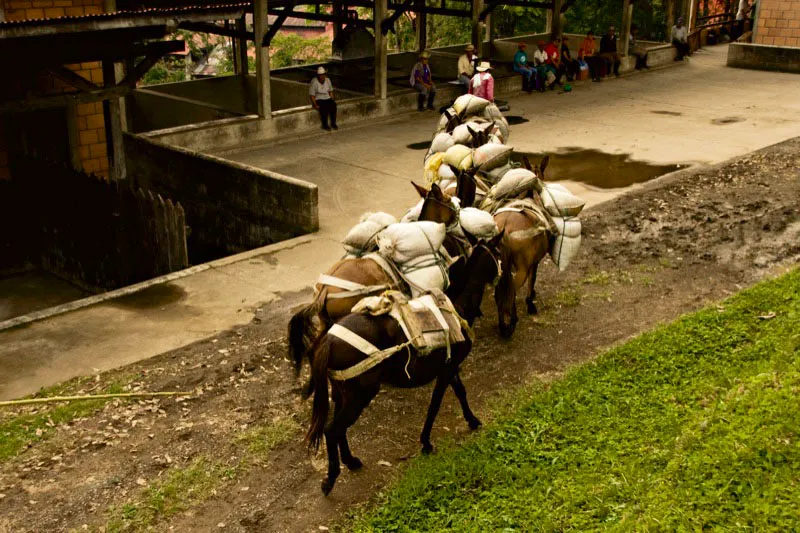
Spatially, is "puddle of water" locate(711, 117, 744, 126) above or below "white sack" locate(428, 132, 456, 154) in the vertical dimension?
below

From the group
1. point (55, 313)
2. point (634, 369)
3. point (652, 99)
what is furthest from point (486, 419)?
point (652, 99)

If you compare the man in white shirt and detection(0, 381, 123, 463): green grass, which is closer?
detection(0, 381, 123, 463): green grass

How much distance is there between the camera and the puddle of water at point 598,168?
1543 cm

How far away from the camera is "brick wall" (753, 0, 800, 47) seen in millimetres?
27094

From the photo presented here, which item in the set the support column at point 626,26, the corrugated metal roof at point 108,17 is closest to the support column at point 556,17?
the support column at point 626,26

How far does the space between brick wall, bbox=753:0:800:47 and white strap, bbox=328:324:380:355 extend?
83.0 ft

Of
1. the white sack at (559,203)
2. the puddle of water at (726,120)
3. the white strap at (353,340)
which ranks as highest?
the white sack at (559,203)

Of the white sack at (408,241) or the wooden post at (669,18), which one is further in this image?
the wooden post at (669,18)

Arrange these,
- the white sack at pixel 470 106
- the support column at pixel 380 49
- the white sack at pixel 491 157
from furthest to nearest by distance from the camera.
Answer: the support column at pixel 380 49 → the white sack at pixel 470 106 → the white sack at pixel 491 157

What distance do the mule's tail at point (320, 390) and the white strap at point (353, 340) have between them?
0.30 ft

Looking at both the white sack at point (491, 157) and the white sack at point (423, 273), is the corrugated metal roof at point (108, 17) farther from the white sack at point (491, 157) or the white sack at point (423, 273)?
the white sack at point (423, 273)

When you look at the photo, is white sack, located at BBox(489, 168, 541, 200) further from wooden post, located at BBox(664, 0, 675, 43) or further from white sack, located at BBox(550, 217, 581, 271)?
wooden post, located at BBox(664, 0, 675, 43)

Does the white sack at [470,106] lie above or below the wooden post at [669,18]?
below

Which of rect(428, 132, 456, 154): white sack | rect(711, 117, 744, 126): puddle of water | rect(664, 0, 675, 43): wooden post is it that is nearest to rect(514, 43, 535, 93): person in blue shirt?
rect(711, 117, 744, 126): puddle of water
